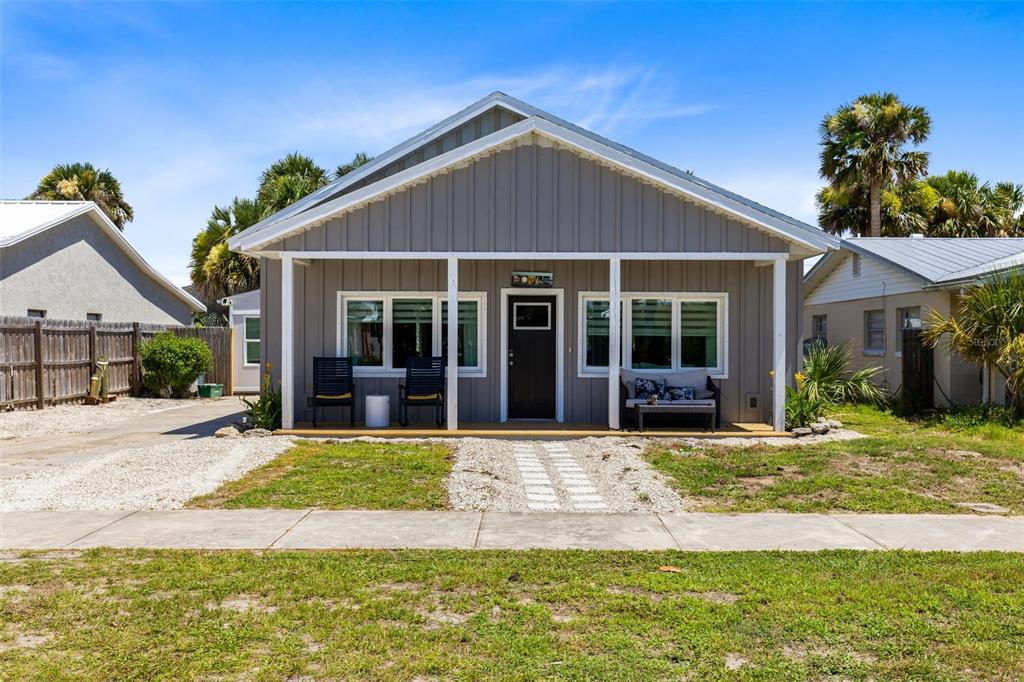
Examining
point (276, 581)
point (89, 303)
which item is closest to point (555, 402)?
point (276, 581)

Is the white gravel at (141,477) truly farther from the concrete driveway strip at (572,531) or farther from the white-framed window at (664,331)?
the white-framed window at (664,331)

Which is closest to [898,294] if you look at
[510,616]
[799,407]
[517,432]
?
[799,407]

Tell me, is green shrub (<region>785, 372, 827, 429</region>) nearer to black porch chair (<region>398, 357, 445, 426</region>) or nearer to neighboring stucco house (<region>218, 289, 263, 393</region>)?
black porch chair (<region>398, 357, 445, 426</region>)

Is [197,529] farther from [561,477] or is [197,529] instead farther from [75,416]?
[75,416]

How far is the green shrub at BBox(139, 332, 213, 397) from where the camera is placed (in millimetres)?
19109

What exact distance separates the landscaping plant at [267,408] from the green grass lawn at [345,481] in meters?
1.53

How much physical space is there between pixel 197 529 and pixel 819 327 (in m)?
18.7

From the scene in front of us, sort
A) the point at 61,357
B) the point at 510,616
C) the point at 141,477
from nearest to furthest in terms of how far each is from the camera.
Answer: the point at 510,616
the point at 141,477
the point at 61,357

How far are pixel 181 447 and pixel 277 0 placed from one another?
21.7 feet

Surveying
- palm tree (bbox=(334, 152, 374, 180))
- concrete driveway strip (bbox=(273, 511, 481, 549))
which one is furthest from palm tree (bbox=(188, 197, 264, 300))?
concrete driveway strip (bbox=(273, 511, 481, 549))

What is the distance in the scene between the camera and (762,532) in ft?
20.7

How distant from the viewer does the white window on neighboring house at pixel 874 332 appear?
57.6ft

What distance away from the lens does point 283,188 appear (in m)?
25.7

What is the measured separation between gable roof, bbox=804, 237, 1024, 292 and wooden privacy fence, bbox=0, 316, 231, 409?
1788 centimetres
